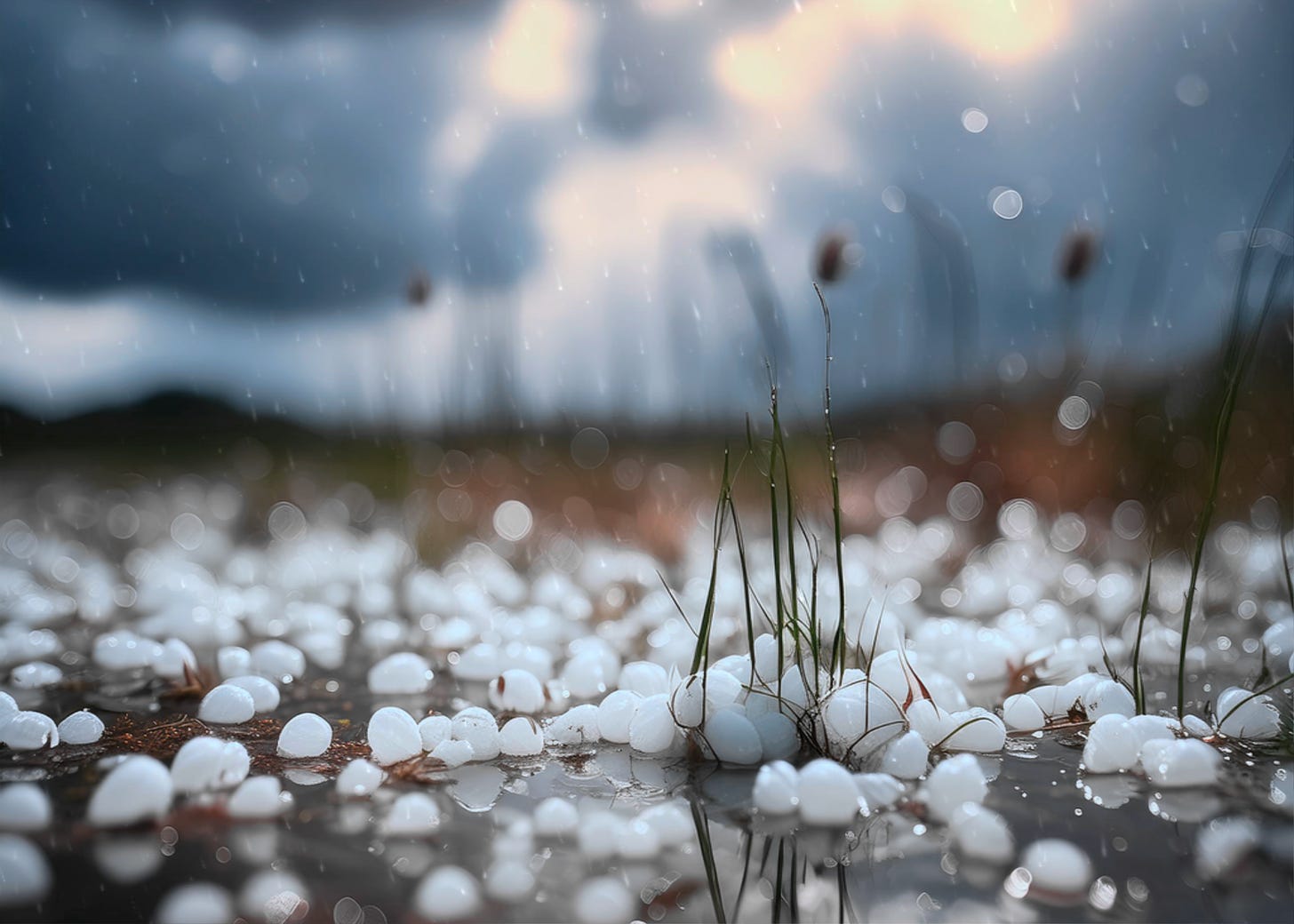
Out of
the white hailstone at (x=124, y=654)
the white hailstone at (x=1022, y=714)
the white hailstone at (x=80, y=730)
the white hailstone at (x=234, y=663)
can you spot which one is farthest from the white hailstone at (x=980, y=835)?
the white hailstone at (x=124, y=654)

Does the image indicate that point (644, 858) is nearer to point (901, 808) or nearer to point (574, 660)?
point (901, 808)

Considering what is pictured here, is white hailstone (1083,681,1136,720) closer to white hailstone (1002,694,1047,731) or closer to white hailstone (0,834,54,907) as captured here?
white hailstone (1002,694,1047,731)

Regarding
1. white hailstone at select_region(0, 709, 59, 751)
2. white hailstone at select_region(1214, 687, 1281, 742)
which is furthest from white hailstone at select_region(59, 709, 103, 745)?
white hailstone at select_region(1214, 687, 1281, 742)

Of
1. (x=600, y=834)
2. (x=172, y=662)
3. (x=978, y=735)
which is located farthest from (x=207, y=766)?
(x=978, y=735)

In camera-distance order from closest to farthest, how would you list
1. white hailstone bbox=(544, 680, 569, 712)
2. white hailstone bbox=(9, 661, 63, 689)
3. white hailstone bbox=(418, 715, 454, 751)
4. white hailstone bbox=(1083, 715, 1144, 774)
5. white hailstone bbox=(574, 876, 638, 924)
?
white hailstone bbox=(574, 876, 638, 924), white hailstone bbox=(1083, 715, 1144, 774), white hailstone bbox=(418, 715, 454, 751), white hailstone bbox=(544, 680, 569, 712), white hailstone bbox=(9, 661, 63, 689)

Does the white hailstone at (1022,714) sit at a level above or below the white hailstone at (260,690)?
above

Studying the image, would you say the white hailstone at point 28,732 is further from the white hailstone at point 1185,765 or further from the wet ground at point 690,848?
the white hailstone at point 1185,765
